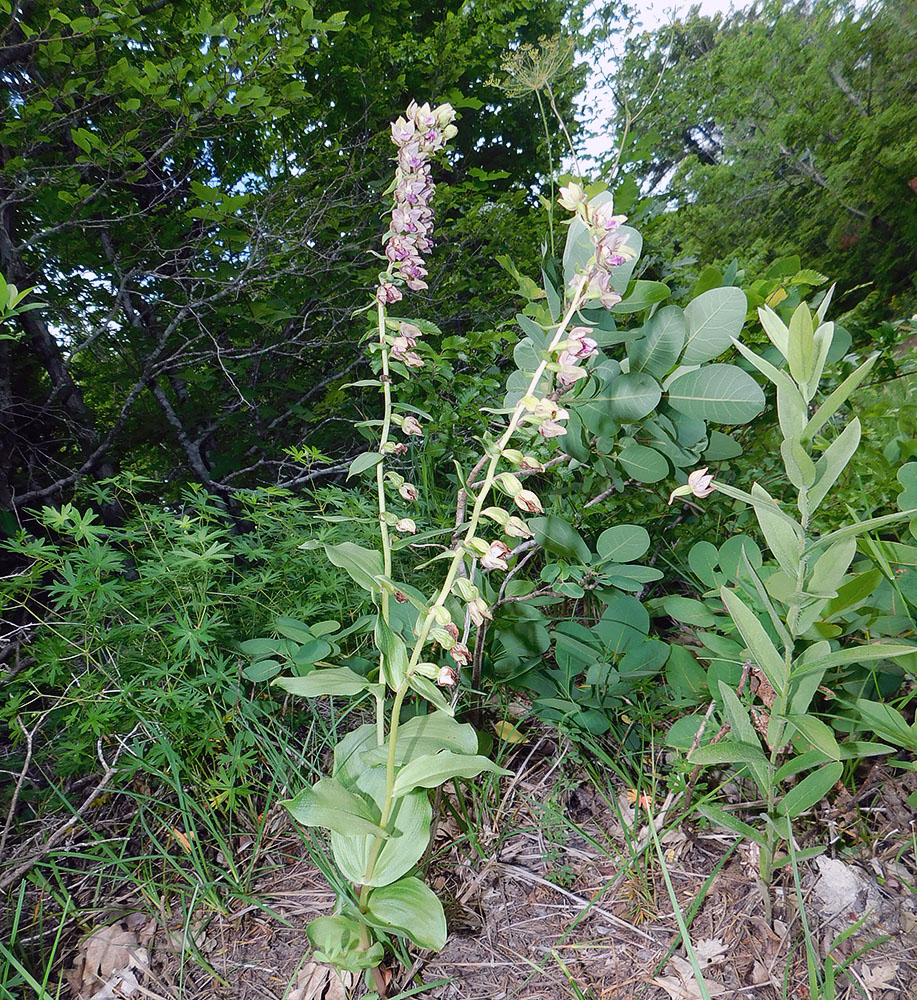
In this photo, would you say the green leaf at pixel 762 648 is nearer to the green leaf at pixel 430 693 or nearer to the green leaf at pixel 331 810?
the green leaf at pixel 430 693

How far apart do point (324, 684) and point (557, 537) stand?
1.32 ft

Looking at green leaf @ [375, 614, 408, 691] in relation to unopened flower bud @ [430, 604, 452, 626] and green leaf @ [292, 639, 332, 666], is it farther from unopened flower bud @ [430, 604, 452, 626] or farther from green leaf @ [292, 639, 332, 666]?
green leaf @ [292, 639, 332, 666]

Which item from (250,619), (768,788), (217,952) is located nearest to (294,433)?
(250,619)

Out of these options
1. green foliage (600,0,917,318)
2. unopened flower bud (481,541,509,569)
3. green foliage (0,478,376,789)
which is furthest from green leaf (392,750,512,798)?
green foliage (600,0,917,318)

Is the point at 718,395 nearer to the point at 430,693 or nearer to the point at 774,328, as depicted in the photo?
the point at 774,328

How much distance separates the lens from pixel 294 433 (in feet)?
7.36

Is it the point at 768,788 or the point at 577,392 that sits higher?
the point at 577,392

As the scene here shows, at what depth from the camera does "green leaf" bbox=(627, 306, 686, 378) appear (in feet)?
2.54

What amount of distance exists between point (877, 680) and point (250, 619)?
45.2 inches

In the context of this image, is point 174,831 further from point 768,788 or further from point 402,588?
point 768,788

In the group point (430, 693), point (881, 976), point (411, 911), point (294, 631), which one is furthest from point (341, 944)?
point (881, 976)

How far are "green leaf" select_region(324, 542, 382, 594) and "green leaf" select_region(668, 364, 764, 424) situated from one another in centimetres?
50

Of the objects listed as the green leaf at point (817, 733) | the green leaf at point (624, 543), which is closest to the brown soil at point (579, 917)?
the green leaf at point (817, 733)

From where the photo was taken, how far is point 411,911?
633mm
